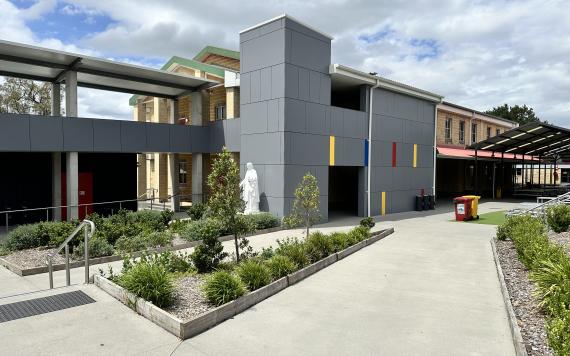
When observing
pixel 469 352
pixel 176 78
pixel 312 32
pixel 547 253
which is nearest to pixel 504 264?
pixel 547 253

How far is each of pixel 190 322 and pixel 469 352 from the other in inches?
160

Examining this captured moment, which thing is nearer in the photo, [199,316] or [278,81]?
[199,316]

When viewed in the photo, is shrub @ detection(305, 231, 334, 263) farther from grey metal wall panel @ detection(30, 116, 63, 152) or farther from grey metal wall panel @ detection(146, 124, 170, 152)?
grey metal wall panel @ detection(30, 116, 63, 152)

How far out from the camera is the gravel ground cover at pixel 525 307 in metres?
5.48

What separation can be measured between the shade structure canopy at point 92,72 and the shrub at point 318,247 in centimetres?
1157

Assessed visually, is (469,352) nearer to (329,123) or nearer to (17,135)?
(329,123)

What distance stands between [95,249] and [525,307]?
391 inches

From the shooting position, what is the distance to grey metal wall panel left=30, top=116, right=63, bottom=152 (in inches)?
582

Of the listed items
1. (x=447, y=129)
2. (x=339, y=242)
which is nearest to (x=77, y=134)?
(x=339, y=242)

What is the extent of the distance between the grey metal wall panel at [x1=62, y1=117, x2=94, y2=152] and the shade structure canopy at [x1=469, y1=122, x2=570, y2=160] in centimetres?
2438

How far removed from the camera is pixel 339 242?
37.6 feet

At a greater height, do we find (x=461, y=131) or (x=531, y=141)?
(x=461, y=131)

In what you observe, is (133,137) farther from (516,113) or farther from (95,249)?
(516,113)

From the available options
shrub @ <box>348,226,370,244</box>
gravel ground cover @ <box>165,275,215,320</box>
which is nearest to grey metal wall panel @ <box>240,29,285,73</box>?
shrub @ <box>348,226,370,244</box>
